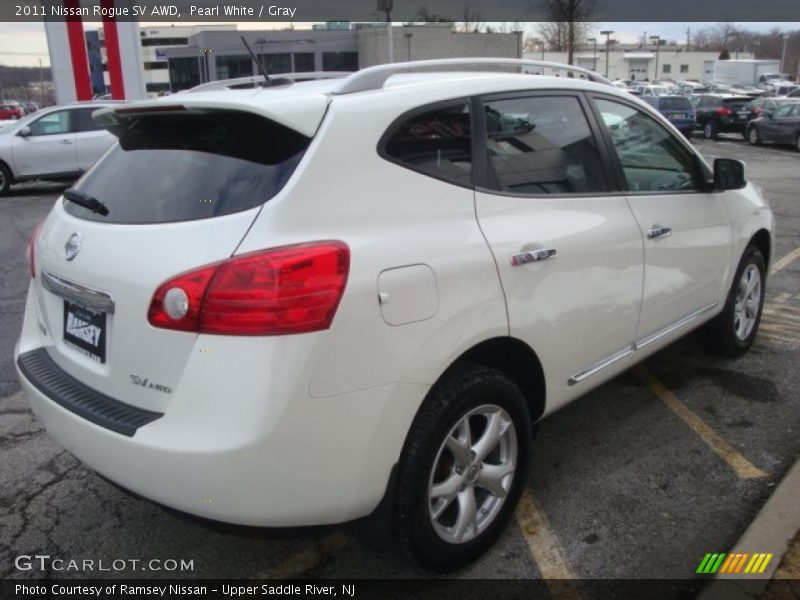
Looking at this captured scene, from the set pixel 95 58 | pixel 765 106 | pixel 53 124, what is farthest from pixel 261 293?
pixel 95 58

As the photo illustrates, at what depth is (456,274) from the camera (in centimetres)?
243

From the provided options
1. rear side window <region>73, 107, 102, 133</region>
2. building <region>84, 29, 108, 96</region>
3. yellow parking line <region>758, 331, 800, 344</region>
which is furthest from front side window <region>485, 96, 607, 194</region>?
building <region>84, 29, 108, 96</region>

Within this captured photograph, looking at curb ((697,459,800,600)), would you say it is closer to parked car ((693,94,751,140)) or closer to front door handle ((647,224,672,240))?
front door handle ((647,224,672,240))

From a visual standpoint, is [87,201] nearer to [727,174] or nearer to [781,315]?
[727,174]

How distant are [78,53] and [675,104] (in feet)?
66.1

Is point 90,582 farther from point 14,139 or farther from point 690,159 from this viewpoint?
point 14,139

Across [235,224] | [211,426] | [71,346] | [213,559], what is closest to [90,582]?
[213,559]

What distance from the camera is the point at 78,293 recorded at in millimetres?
2490

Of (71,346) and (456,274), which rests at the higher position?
(456,274)

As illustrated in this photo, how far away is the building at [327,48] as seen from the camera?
57.9 meters

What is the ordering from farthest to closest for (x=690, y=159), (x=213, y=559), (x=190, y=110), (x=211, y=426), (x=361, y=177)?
(x=690, y=159), (x=213, y=559), (x=190, y=110), (x=361, y=177), (x=211, y=426)

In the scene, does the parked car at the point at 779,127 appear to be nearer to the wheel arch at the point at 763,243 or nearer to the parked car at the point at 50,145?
the parked car at the point at 50,145

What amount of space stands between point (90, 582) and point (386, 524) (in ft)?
3.83

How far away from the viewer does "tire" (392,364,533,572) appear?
2385 millimetres
